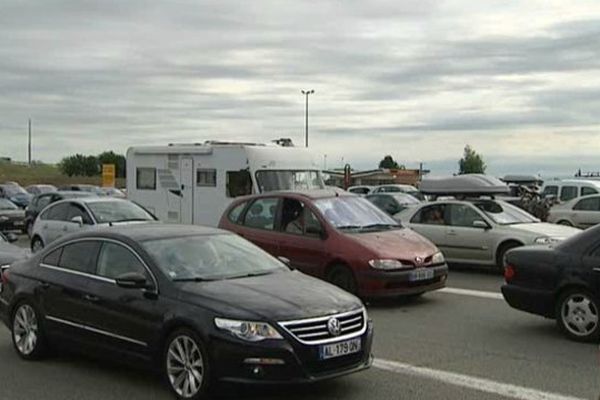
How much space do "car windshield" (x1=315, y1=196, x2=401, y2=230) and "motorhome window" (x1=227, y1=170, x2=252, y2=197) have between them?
25.2 ft

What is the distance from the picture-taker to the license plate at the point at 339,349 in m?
6.34

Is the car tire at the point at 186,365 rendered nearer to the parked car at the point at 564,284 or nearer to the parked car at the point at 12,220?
the parked car at the point at 564,284

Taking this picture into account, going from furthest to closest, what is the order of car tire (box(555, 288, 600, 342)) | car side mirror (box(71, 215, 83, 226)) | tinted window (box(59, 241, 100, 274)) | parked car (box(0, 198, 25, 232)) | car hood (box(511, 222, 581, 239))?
parked car (box(0, 198, 25, 232))
car side mirror (box(71, 215, 83, 226))
car hood (box(511, 222, 581, 239))
car tire (box(555, 288, 600, 342))
tinted window (box(59, 241, 100, 274))

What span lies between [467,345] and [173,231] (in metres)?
3.38

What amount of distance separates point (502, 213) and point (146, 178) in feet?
35.7

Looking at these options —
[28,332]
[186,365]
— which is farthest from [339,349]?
[28,332]

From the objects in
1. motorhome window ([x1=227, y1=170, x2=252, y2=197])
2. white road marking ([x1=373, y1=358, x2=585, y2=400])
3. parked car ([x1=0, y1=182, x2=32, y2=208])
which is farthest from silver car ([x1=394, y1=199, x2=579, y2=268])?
parked car ([x1=0, y1=182, x2=32, y2=208])

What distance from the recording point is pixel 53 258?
27.4ft

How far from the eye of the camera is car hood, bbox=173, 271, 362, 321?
637cm

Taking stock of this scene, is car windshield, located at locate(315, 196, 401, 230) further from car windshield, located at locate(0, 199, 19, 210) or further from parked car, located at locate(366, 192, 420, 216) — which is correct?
car windshield, located at locate(0, 199, 19, 210)

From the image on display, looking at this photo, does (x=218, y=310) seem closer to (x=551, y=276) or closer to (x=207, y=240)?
(x=207, y=240)

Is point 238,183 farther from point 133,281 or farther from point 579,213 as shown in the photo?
point 133,281

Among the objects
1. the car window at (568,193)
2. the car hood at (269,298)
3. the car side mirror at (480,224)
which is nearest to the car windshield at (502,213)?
the car side mirror at (480,224)

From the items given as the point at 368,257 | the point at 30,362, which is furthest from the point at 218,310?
the point at 368,257
